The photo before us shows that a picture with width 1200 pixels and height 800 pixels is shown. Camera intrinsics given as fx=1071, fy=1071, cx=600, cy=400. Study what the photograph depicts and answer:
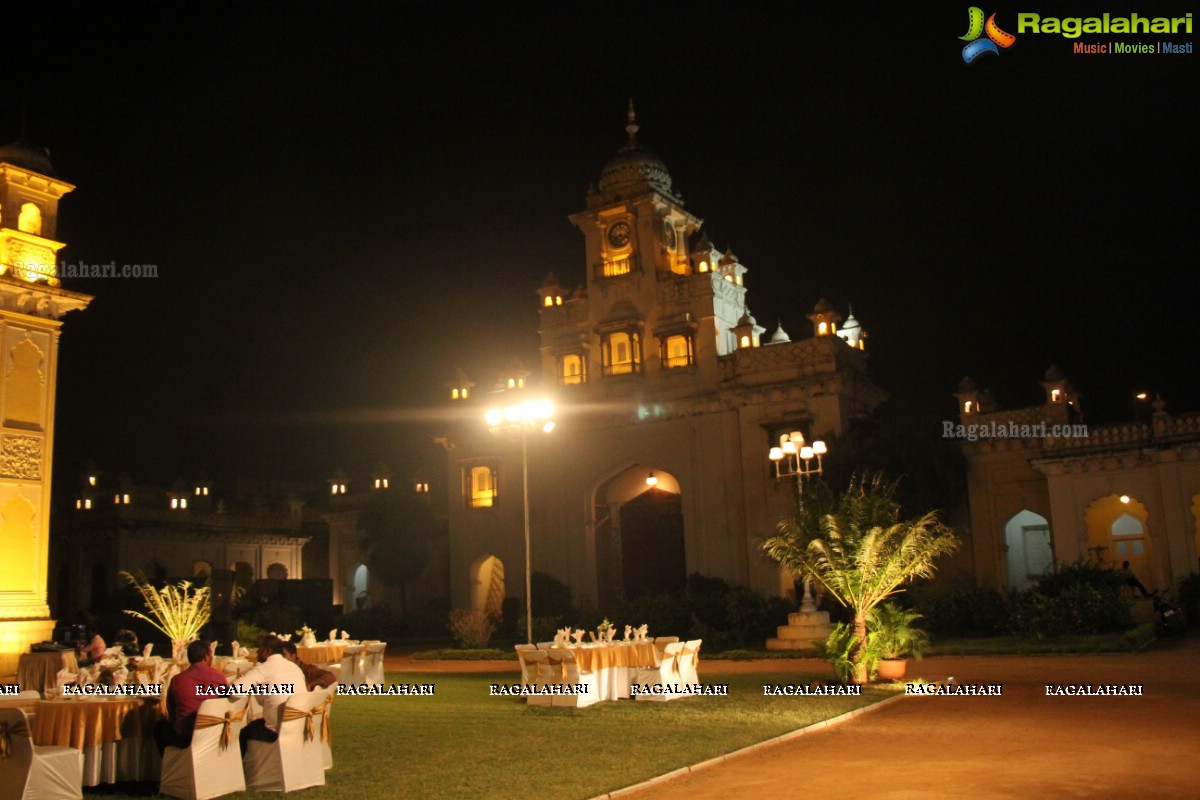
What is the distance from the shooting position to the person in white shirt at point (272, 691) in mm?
9055

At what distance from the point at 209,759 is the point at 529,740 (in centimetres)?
359

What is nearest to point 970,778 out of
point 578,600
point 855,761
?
point 855,761

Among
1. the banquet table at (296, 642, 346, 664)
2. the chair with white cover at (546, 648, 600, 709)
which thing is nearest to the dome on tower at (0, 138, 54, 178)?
the banquet table at (296, 642, 346, 664)

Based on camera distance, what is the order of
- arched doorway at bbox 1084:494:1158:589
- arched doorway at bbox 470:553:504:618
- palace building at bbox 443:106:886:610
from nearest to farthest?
1. arched doorway at bbox 1084:494:1158:589
2. palace building at bbox 443:106:886:610
3. arched doorway at bbox 470:553:504:618

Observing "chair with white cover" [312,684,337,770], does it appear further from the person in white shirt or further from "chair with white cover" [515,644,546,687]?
"chair with white cover" [515,644,546,687]

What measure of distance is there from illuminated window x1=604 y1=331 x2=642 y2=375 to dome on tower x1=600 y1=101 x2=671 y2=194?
4970 millimetres

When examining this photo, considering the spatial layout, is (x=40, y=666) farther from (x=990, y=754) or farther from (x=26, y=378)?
(x=990, y=754)

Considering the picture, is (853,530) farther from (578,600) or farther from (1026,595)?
(578,600)

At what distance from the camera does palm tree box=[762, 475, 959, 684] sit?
15633 mm

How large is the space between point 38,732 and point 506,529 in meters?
27.8

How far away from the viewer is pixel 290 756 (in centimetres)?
894

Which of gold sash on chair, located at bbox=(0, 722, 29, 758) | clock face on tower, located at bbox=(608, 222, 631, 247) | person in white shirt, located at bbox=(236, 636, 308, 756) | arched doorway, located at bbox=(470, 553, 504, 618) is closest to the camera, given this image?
gold sash on chair, located at bbox=(0, 722, 29, 758)

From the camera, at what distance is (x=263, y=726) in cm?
908

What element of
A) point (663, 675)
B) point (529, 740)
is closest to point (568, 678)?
point (663, 675)
